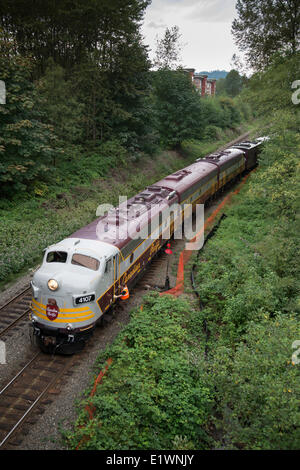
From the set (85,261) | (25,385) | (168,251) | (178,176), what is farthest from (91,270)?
(178,176)

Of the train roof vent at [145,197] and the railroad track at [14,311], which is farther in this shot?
the train roof vent at [145,197]

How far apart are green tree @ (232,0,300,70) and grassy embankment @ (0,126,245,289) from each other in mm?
13391

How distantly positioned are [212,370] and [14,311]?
8.80 meters

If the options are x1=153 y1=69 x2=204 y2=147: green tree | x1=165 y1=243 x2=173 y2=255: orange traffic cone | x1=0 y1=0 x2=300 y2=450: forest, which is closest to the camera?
x1=0 y1=0 x2=300 y2=450: forest

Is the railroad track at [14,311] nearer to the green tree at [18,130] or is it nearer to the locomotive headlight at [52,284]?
the locomotive headlight at [52,284]

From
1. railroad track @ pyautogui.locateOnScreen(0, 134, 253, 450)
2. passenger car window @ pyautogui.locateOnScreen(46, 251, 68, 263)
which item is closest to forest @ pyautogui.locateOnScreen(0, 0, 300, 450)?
railroad track @ pyautogui.locateOnScreen(0, 134, 253, 450)

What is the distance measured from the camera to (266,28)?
23.5m

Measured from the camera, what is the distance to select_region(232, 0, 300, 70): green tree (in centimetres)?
2217

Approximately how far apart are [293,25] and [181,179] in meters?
12.9

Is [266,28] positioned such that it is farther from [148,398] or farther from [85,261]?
[148,398]

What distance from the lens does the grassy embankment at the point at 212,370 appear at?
7562 millimetres

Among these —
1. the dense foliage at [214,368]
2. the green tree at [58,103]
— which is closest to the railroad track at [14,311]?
the dense foliage at [214,368]

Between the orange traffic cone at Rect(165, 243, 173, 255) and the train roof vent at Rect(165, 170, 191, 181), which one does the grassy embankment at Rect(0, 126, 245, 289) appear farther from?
the orange traffic cone at Rect(165, 243, 173, 255)

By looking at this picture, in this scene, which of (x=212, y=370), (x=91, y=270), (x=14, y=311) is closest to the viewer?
(x=212, y=370)
